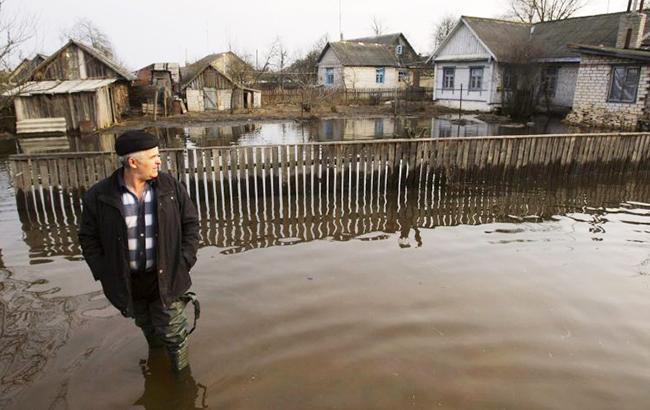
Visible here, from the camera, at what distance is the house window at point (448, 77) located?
104ft

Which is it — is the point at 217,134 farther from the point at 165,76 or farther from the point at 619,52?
the point at 619,52

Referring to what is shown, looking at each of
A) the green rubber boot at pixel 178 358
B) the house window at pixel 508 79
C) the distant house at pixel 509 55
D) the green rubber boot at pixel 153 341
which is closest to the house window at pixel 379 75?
the distant house at pixel 509 55

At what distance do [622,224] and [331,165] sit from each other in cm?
502

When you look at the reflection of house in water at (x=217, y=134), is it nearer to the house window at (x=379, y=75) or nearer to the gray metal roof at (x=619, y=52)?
the gray metal roof at (x=619, y=52)

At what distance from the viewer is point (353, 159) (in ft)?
27.8

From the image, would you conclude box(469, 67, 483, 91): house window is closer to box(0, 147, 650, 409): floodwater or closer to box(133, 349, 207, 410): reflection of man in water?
box(0, 147, 650, 409): floodwater

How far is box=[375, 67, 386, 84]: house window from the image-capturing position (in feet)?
140

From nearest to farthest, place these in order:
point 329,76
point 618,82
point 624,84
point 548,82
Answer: point 624,84, point 618,82, point 548,82, point 329,76

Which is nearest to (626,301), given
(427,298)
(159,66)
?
(427,298)

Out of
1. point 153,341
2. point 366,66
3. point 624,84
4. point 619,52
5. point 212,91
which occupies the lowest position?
point 153,341

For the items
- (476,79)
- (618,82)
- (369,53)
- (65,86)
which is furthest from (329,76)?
(618,82)

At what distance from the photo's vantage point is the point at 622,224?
23.9ft

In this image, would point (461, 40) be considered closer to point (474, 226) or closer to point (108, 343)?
point (474, 226)

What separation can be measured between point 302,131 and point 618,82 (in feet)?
48.5
